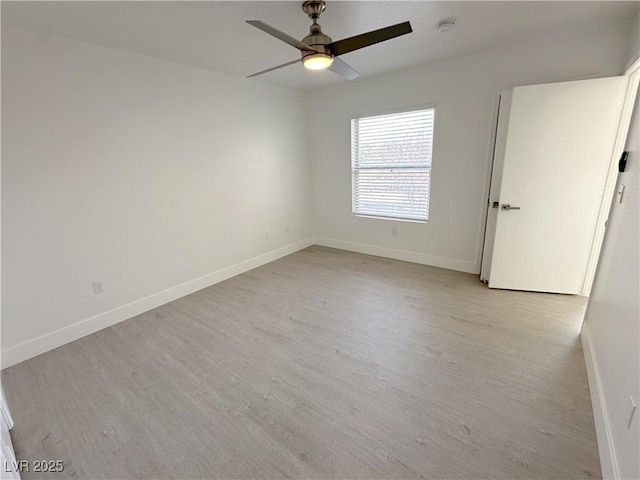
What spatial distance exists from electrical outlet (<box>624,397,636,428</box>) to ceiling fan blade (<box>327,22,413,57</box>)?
2.10 meters

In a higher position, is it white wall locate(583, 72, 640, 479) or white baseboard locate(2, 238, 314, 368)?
white wall locate(583, 72, 640, 479)

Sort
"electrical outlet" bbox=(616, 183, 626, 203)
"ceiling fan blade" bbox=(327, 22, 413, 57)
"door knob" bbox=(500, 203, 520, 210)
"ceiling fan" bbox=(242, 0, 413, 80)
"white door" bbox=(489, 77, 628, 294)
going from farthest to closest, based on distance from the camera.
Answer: "door knob" bbox=(500, 203, 520, 210) → "white door" bbox=(489, 77, 628, 294) → "electrical outlet" bbox=(616, 183, 626, 203) → "ceiling fan" bbox=(242, 0, 413, 80) → "ceiling fan blade" bbox=(327, 22, 413, 57)

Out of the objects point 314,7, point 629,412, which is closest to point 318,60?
point 314,7

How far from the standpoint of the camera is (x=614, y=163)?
2.55 meters

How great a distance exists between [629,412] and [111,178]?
3.78 metres

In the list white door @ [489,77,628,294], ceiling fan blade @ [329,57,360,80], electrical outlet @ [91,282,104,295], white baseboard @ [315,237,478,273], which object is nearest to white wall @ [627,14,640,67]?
white door @ [489,77,628,294]

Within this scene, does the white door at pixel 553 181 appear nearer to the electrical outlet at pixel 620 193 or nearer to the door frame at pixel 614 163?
the door frame at pixel 614 163

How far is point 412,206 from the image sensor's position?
13.1 feet

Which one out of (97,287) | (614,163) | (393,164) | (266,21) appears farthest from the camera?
(393,164)

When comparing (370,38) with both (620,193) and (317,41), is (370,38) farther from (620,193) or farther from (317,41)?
(620,193)

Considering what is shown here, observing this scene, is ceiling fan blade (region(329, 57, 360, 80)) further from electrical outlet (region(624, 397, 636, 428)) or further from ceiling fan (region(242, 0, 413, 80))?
electrical outlet (region(624, 397, 636, 428))

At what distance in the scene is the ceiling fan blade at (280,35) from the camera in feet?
5.01

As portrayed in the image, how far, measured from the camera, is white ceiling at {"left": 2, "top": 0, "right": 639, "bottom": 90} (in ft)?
6.31

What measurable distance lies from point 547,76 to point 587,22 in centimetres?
44
